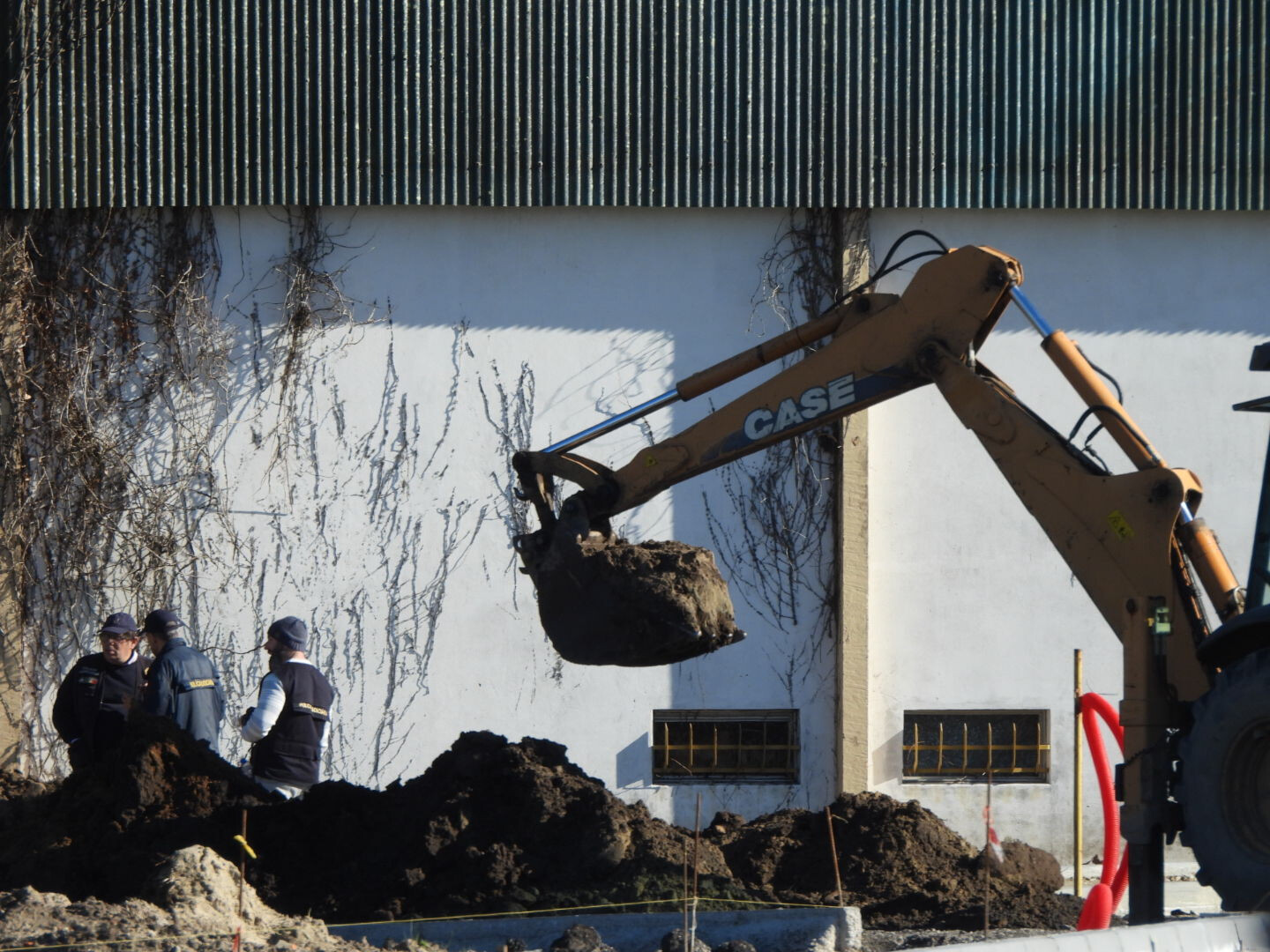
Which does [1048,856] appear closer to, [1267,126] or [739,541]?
[739,541]

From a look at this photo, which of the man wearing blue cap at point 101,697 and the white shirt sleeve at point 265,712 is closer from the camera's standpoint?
the white shirt sleeve at point 265,712

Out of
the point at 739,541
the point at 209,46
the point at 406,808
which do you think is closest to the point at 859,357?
the point at 406,808

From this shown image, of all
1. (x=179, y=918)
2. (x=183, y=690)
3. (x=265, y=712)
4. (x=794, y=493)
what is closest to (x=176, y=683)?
(x=183, y=690)

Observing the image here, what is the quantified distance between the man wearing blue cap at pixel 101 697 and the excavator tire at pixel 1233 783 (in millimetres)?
5978

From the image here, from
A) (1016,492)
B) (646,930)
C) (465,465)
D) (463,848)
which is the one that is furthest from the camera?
(465,465)

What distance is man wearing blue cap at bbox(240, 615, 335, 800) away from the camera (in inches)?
318

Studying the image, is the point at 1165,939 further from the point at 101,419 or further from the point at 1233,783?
the point at 101,419

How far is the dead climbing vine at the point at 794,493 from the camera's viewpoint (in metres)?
11.0

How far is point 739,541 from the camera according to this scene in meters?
11.0

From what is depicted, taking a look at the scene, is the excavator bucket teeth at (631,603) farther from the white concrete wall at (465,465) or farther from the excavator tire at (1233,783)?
the white concrete wall at (465,465)

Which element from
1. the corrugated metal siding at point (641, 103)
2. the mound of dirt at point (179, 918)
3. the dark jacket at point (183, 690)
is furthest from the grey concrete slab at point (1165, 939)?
the corrugated metal siding at point (641, 103)

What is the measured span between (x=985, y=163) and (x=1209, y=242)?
186 centimetres

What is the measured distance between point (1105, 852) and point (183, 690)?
523 centimetres

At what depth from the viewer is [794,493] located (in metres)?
11.1
